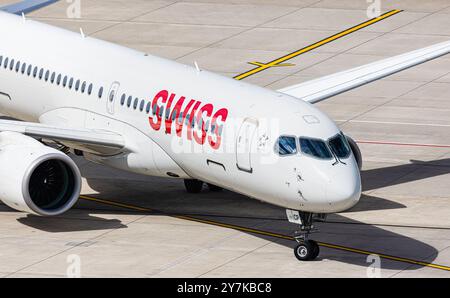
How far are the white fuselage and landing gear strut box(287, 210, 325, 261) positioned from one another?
52cm

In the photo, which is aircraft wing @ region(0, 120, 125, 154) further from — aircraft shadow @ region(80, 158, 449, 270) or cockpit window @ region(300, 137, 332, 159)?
cockpit window @ region(300, 137, 332, 159)

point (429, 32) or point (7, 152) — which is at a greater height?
point (429, 32)

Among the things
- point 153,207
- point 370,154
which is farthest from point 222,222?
point 370,154

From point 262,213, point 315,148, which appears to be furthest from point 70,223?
point 315,148

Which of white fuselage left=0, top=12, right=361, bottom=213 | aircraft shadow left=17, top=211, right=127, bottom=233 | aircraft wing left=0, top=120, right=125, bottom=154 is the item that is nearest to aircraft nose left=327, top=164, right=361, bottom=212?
white fuselage left=0, top=12, right=361, bottom=213

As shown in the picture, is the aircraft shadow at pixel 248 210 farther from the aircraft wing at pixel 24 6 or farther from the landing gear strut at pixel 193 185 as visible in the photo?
the aircraft wing at pixel 24 6

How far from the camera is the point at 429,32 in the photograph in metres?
62.7

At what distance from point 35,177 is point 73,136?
1.85m

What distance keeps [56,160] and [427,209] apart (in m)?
10.9

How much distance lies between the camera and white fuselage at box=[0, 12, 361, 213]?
112 feet

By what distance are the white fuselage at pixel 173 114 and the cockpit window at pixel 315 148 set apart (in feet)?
0.53

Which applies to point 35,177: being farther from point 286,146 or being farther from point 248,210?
point 286,146
